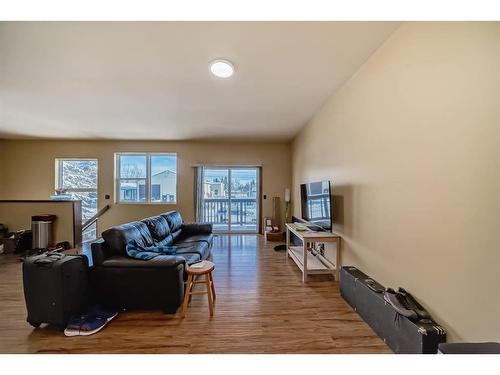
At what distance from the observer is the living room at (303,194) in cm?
129

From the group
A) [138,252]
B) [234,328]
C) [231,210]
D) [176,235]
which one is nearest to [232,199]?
[231,210]

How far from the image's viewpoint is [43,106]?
3451mm

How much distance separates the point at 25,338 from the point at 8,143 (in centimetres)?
641

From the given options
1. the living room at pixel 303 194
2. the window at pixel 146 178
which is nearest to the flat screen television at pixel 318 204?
the living room at pixel 303 194

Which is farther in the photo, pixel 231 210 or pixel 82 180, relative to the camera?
pixel 231 210

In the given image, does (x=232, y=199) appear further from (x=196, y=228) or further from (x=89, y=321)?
(x=89, y=321)

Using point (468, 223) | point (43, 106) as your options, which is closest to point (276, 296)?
point (468, 223)

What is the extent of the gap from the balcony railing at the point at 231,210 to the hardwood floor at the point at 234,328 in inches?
136

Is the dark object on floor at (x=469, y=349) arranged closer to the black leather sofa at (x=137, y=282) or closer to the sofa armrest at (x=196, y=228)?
the black leather sofa at (x=137, y=282)

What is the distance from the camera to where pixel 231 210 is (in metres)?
6.22

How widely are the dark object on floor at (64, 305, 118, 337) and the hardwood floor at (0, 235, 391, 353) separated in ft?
0.16

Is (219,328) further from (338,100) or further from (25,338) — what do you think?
(338,100)

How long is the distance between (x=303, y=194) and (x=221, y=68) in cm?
249
